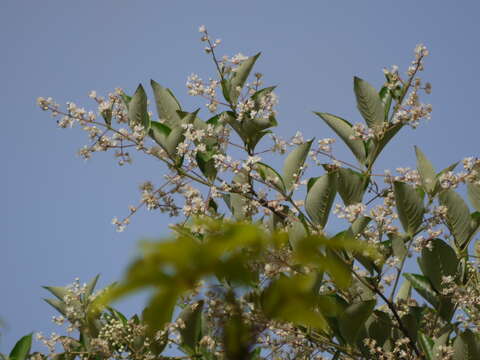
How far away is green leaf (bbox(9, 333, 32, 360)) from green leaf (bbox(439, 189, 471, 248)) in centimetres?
196

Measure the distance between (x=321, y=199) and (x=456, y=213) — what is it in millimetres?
605

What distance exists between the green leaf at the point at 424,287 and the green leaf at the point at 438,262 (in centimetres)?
6

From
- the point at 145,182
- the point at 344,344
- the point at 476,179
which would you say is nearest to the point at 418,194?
Answer: the point at 476,179

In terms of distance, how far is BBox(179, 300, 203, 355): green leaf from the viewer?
242cm

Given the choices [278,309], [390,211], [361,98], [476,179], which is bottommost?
[278,309]

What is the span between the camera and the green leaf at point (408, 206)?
7.41 ft

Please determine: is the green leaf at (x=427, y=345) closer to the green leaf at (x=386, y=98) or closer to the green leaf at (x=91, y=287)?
the green leaf at (x=386, y=98)

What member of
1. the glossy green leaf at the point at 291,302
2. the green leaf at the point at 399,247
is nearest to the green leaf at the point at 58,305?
the green leaf at the point at 399,247

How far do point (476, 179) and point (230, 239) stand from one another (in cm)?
207

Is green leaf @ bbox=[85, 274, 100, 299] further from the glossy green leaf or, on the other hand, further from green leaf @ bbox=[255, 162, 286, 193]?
the glossy green leaf

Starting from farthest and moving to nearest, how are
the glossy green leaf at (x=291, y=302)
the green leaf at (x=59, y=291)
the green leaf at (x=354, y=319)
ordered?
the green leaf at (x=59, y=291)
the green leaf at (x=354, y=319)
the glossy green leaf at (x=291, y=302)

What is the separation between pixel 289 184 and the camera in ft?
8.21

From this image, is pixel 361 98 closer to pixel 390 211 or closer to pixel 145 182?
pixel 390 211

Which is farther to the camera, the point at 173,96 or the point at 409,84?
the point at 173,96
